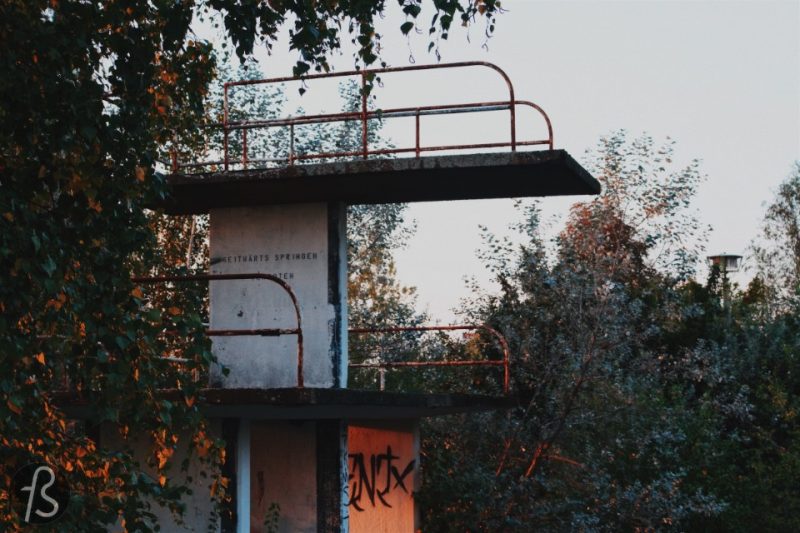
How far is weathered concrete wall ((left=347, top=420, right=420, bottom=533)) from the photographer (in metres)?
19.0

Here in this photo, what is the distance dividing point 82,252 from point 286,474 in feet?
29.6

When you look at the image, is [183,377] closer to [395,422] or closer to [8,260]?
[8,260]

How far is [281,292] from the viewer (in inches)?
635

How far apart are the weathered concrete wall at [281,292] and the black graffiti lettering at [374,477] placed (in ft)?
10.9

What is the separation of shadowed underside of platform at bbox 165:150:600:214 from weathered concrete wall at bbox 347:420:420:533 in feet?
14.3

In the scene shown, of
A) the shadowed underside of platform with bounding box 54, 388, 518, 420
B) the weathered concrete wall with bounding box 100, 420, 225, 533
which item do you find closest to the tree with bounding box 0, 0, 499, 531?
the shadowed underside of platform with bounding box 54, 388, 518, 420

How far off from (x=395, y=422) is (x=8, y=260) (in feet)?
42.5

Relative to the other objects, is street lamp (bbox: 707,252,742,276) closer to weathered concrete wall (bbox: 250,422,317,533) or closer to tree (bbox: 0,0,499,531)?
weathered concrete wall (bbox: 250,422,317,533)

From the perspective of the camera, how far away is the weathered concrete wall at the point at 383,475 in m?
19.0

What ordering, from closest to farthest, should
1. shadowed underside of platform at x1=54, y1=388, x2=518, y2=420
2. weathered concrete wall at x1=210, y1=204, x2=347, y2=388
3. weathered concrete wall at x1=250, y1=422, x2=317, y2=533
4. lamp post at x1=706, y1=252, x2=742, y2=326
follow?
shadowed underside of platform at x1=54, y1=388, x2=518, y2=420, weathered concrete wall at x1=210, y1=204, x2=347, y2=388, weathered concrete wall at x1=250, y1=422, x2=317, y2=533, lamp post at x1=706, y1=252, x2=742, y2=326

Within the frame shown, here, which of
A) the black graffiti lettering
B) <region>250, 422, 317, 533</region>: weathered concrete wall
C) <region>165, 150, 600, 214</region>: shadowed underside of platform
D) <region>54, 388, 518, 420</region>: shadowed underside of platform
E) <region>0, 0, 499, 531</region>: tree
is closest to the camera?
<region>0, 0, 499, 531</region>: tree

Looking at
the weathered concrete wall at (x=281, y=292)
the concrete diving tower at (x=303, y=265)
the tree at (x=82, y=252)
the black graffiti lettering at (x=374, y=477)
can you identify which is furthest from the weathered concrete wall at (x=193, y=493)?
the tree at (x=82, y=252)

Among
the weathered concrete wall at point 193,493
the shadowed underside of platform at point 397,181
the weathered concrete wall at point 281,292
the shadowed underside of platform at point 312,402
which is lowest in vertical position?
the weathered concrete wall at point 193,493

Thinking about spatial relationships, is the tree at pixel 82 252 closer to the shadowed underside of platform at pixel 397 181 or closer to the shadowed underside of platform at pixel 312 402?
the shadowed underside of platform at pixel 312 402
